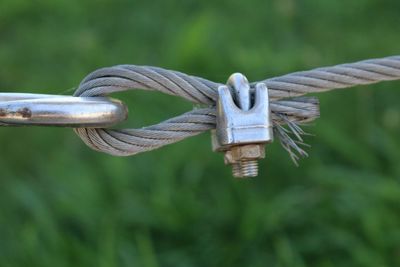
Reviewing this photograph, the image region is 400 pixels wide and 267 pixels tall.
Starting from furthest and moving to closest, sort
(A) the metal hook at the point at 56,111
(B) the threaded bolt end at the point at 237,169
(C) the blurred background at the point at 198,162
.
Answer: (C) the blurred background at the point at 198,162 → (B) the threaded bolt end at the point at 237,169 → (A) the metal hook at the point at 56,111

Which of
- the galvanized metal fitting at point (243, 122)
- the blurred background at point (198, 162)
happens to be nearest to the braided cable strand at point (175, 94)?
the galvanized metal fitting at point (243, 122)

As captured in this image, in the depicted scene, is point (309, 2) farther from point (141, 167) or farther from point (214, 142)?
point (214, 142)

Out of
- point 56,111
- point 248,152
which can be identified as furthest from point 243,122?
point 56,111

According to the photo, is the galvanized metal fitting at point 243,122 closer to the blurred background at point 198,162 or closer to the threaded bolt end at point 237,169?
the threaded bolt end at point 237,169

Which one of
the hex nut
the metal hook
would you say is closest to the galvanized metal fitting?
the hex nut

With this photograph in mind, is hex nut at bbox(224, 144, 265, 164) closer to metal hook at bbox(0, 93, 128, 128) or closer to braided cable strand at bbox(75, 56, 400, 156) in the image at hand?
braided cable strand at bbox(75, 56, 400, 156)

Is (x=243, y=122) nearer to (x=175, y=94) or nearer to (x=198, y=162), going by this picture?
(x=175, y=94)

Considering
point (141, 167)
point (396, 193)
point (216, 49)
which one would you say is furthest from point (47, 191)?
point (396, 193)
